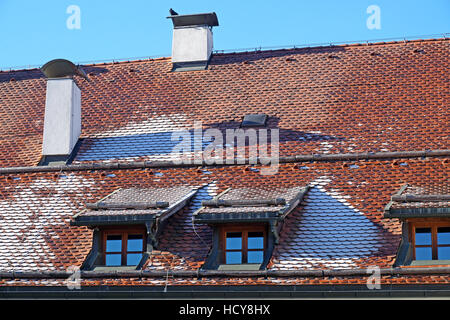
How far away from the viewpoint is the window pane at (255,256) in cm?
1715

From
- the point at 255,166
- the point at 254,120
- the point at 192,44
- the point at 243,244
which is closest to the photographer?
the point at 243,244

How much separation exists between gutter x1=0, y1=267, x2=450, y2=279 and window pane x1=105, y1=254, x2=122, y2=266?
1.82 ft

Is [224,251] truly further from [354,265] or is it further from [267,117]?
[267,117]

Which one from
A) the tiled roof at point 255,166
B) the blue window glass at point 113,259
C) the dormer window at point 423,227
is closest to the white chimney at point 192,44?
the tiled roof at point 255,166

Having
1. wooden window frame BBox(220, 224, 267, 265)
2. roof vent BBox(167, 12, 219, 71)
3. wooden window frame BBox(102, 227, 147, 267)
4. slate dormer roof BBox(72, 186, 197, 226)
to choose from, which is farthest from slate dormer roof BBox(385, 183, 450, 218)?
roof vent BBox(167, 12, 219, 71)

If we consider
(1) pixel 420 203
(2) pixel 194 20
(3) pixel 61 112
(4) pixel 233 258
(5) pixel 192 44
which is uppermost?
(2) pixel 194 20

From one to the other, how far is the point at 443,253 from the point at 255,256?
11.0ft

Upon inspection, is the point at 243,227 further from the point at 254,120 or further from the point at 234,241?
the point at 254,120

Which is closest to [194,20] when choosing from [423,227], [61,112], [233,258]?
[61,112]

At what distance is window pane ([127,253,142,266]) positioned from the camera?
57.7ft

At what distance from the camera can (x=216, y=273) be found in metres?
16.7

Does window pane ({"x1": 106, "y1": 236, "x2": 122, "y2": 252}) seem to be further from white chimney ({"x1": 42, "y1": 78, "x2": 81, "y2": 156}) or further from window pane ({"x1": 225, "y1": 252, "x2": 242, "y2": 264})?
white chimney ({"x1": 42, "y1": 78, "x2": 81, "y2": 156})

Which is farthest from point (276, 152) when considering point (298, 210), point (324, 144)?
point (298, 210)

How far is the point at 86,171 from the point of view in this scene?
2052 centimetres
